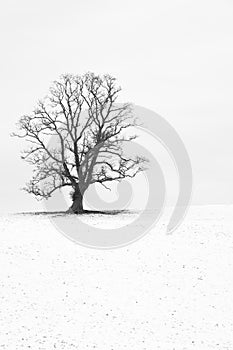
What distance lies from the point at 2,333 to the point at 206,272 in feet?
42.3

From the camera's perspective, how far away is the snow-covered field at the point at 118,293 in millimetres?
22500

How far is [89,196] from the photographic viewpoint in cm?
4903

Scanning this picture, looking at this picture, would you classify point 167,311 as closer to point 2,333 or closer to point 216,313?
point 216,313

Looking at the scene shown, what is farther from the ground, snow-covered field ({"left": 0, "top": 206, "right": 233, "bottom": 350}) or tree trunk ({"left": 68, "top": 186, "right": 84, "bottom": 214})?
tree trunk ({"left": 68, "top": 186, "right": 84, "bottom": 214})

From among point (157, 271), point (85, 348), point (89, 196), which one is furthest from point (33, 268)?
point (89, 196)

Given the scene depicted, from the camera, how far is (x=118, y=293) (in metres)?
27.0

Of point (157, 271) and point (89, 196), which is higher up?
point (89, 196)

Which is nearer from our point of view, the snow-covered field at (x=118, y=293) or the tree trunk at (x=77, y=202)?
the snow-covered field at (x=118, y=293)

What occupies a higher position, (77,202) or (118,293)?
(77,202)

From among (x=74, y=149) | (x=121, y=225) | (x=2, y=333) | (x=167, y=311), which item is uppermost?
(x=74, y=149)

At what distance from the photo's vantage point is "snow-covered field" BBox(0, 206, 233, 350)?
2250cm

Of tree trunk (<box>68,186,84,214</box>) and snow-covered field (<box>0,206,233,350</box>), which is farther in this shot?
tree trunk (<box>68,186,84,214</box>)

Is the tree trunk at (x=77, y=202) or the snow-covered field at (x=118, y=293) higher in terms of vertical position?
the tree trunk at (x=77, y=202)

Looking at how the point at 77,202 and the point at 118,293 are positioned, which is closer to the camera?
the point at 118,293
